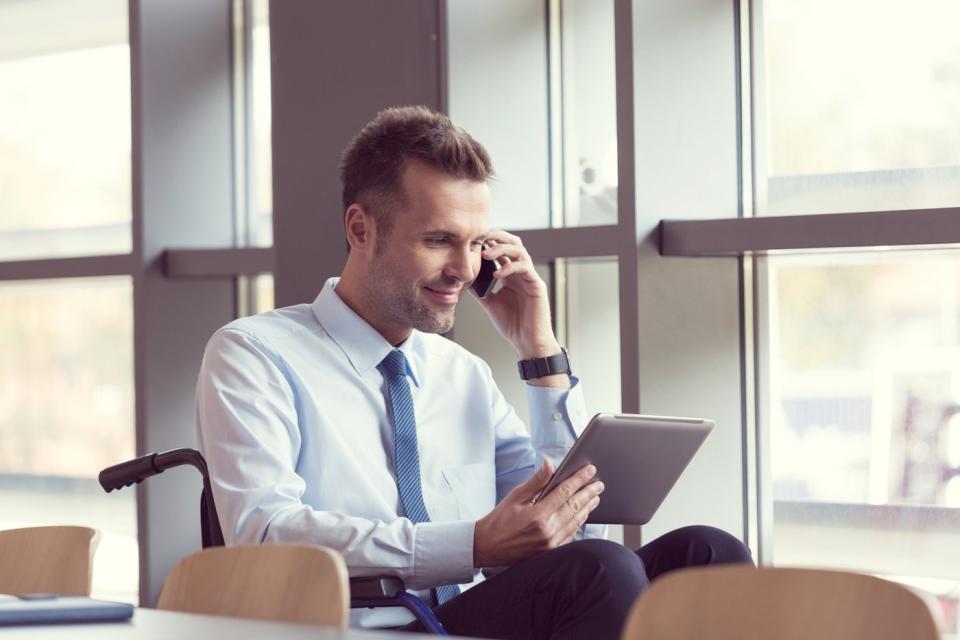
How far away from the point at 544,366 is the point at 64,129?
3.02 metres

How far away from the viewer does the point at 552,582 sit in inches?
85.6

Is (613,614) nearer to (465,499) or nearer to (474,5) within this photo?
(465,499)

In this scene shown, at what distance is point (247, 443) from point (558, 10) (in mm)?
1951

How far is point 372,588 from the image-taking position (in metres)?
2.23

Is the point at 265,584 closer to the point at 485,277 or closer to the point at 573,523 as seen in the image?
the point at 573,523

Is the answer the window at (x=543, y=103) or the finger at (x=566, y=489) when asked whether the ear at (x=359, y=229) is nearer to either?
the finger at (x=566, y=489)

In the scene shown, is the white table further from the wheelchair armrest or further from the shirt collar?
the shirt collar

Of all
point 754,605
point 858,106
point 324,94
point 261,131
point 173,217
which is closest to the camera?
point 754,605

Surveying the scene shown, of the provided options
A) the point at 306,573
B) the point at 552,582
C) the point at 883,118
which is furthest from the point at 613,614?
the point at 883,118

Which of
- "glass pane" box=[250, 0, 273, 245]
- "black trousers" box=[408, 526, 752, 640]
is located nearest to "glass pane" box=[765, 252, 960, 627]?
"black trousers" box=[408, 526, 752, 640]

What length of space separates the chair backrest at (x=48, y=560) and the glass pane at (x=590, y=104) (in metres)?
1.93

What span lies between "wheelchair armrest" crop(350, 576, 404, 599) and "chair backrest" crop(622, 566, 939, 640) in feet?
2.85

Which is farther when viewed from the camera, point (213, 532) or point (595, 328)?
point (595, 328)

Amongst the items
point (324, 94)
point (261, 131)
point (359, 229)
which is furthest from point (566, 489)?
point (261, 131)
